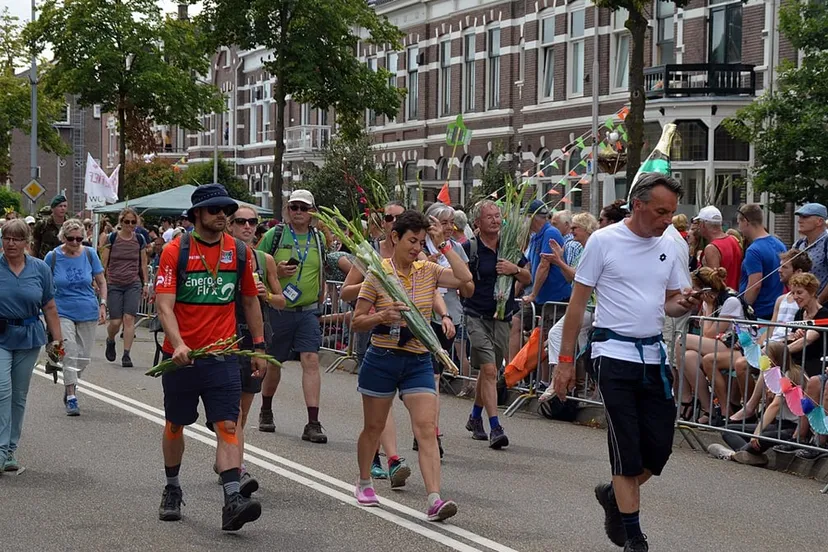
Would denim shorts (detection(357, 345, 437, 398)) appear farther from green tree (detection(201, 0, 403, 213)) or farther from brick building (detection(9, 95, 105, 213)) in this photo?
brick building (detection(9, 95, 105, 213))

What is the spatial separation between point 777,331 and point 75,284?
6327 mm

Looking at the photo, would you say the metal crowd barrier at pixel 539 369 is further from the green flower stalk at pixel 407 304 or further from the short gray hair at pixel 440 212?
the green flower stalk at pixel 407 304

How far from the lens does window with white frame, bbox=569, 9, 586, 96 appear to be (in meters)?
34.7

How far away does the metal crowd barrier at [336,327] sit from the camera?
58.4 feet

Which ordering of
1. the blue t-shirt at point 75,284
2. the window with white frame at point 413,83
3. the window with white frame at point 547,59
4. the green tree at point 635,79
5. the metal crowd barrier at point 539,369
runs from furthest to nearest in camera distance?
the window with white frame at point 413,83 → the window with white frame at point 547,59 → the green tree at point 635,79 → the metal crowd barrier at point 539,369 → the blue t-shirt at point 75,284

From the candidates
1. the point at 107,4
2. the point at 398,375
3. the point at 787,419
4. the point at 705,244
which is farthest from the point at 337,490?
the point at 107,4

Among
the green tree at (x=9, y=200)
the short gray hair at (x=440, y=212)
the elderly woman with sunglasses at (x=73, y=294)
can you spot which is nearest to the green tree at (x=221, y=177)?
the green tree at (x=9, y=200)

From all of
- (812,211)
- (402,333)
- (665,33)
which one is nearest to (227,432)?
(402,333)

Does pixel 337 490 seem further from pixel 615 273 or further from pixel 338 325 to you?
pixel 338 325

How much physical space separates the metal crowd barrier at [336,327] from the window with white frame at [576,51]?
57.0ft

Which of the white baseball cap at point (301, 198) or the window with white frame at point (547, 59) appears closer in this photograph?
the white baseball cap at point (301, 198)

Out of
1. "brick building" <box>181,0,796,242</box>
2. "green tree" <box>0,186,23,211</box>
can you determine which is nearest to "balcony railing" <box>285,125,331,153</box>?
"brick building" <box>181,0,796,242</box>

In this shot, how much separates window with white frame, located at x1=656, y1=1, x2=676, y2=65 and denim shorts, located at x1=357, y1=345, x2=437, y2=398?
2358 cm

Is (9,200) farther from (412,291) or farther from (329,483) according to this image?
(412,291)
